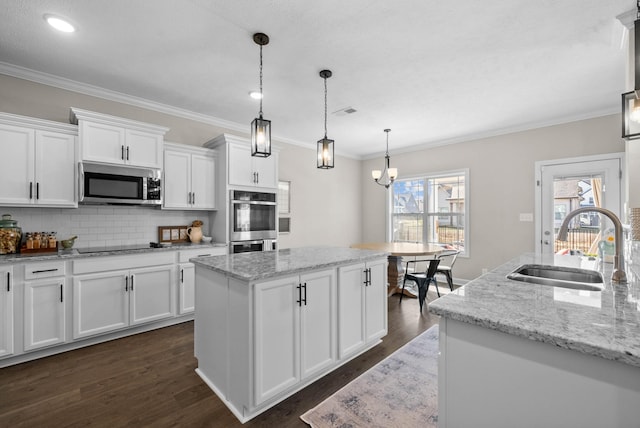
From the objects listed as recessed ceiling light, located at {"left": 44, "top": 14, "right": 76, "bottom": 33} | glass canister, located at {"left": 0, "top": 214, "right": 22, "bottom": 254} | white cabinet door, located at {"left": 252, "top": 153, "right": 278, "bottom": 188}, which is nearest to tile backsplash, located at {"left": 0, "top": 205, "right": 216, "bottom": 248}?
glass canister, located at {"left": 0, "top": 214, "right": 22, "bottom": 254}

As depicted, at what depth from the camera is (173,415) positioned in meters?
1.86

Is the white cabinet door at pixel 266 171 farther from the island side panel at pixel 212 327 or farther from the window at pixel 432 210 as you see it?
the window at pixel 432 210

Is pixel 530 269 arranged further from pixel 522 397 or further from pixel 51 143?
pixel 51 143

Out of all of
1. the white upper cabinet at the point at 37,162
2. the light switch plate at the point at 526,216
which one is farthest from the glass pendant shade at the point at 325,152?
the light switch plate at the point at 526,216

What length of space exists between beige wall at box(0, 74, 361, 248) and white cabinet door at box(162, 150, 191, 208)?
0.43 meters

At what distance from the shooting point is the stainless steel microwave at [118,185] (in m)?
2.94

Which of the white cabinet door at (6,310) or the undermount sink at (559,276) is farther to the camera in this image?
the white cabinet door at (6,310)

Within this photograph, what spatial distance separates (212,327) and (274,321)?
21.5 inches

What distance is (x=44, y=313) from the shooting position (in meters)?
2.58

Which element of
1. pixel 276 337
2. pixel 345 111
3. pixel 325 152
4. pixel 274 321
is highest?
pixel 345 111

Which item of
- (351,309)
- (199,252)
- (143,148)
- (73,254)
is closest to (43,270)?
(73,254)

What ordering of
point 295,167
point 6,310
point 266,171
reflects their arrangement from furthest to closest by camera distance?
point 295,167, point 266,171, point 6,310

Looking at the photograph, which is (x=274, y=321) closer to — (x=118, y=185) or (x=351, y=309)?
(x=351, y=309)

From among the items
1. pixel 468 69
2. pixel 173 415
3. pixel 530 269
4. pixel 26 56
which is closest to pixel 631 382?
pixel 530 269
